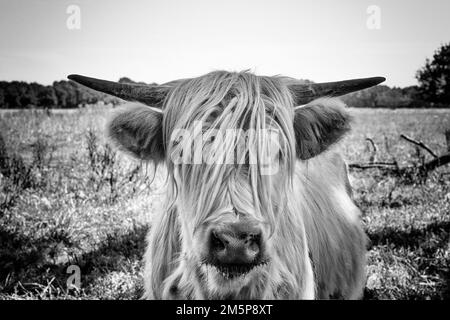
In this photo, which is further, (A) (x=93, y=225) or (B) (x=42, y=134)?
(B) (x=42, y=134)

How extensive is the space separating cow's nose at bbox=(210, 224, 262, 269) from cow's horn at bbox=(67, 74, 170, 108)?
2.86ft

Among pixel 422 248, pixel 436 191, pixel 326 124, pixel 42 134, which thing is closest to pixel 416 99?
pixel 436 191

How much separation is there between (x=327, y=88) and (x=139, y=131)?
104 cm

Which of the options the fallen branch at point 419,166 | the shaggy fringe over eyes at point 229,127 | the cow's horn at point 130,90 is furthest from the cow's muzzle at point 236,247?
the fallen branch at point 419,166

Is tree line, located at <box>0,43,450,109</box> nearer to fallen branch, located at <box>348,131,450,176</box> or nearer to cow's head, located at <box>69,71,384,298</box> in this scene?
fallen branch, located at <box>348,131,450,176</box>

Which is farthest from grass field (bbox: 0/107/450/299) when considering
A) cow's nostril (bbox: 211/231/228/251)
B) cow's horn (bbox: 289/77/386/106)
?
cow's nostril (bbox: 211/231/228/251)

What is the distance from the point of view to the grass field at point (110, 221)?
3.22 m

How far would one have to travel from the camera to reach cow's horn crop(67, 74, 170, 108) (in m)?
2.03

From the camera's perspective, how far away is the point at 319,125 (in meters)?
2.29

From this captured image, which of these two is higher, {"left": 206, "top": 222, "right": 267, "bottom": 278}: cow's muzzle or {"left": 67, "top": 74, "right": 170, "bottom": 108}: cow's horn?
{"left": 67, "top": 74, "right": 170, "bottom": 108}: cow's horn

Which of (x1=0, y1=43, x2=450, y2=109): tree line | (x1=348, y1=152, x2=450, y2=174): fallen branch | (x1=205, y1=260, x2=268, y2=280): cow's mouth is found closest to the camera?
(x1=205, y1=260, x2=268, y2=280): cow's mouth
